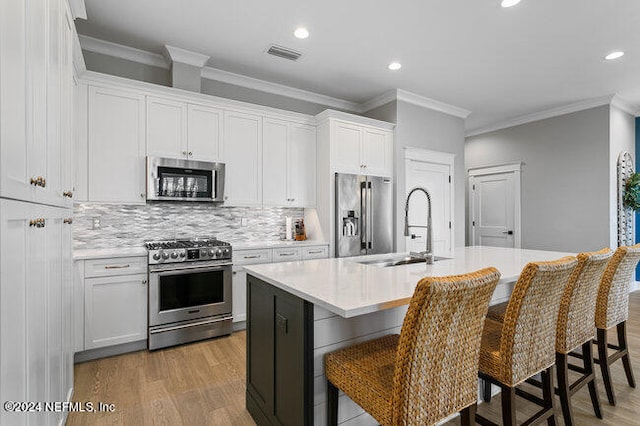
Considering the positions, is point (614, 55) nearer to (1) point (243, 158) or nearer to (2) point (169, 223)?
(1) point (243, 158)

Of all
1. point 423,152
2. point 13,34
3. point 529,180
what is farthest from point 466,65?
point 13,34

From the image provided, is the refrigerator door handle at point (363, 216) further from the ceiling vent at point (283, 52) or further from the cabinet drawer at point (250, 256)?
the ceiling vent at point (283, 52)

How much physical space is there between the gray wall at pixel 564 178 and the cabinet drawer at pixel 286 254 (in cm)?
Answer: 417

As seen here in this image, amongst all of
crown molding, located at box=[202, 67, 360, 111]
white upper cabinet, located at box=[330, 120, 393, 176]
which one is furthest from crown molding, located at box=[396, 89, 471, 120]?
crown molding, located at box=[202, 67, 360, 111]

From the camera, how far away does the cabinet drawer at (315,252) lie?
3.91 meters

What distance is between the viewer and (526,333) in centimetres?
152

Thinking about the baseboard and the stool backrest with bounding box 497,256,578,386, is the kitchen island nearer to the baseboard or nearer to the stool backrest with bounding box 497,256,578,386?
the stool backrest with bounding box 497,256,578,386

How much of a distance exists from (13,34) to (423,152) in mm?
4605

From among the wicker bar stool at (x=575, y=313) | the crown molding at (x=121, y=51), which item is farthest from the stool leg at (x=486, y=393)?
the crown molding at (x=121, y=51)

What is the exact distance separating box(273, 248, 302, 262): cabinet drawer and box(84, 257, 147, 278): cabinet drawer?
51.8 inches

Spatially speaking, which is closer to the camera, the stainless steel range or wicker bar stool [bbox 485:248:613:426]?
wicker bar stool [bbox 485:248:613:426]

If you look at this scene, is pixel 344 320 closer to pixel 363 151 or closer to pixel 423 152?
pixel 363 151

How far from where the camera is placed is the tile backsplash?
3.27m

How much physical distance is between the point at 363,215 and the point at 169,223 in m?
2.29
